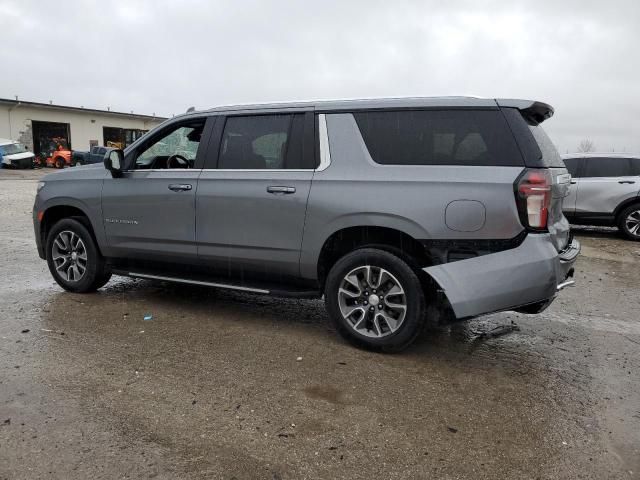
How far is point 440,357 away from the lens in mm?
4070

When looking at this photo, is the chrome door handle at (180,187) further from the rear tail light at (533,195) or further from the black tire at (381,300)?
the rear tail light at (533,195)

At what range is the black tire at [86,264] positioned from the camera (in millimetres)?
5406

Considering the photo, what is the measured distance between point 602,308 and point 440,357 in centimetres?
268

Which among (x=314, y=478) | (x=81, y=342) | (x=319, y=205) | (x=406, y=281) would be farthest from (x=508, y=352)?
(x=81, y=342)

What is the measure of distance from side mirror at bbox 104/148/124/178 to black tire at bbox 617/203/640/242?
1001 cm

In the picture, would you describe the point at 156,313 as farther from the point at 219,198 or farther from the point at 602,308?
the point at 602,308

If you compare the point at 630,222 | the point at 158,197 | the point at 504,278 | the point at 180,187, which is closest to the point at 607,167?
the point at 630,222

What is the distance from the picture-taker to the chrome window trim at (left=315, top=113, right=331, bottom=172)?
4.19 metres

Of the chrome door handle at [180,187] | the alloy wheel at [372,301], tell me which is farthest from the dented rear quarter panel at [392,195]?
the chrome door handle at [180,187]

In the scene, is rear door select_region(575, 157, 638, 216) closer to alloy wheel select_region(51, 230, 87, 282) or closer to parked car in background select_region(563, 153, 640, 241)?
parked car in background select_region(563, 153, 640, 241)

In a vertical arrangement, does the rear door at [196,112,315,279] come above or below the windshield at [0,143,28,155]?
below

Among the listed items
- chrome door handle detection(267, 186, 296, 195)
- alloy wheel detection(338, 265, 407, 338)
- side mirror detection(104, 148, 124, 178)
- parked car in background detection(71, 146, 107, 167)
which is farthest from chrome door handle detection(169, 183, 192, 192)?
parked car in background detection(71, 146, 107, 167)

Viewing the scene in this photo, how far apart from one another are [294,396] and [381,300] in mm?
1094

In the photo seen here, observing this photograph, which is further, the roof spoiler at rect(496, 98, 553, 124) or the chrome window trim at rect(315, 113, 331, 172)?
the chrome window trim at rect(315, 113, 331, 172)
